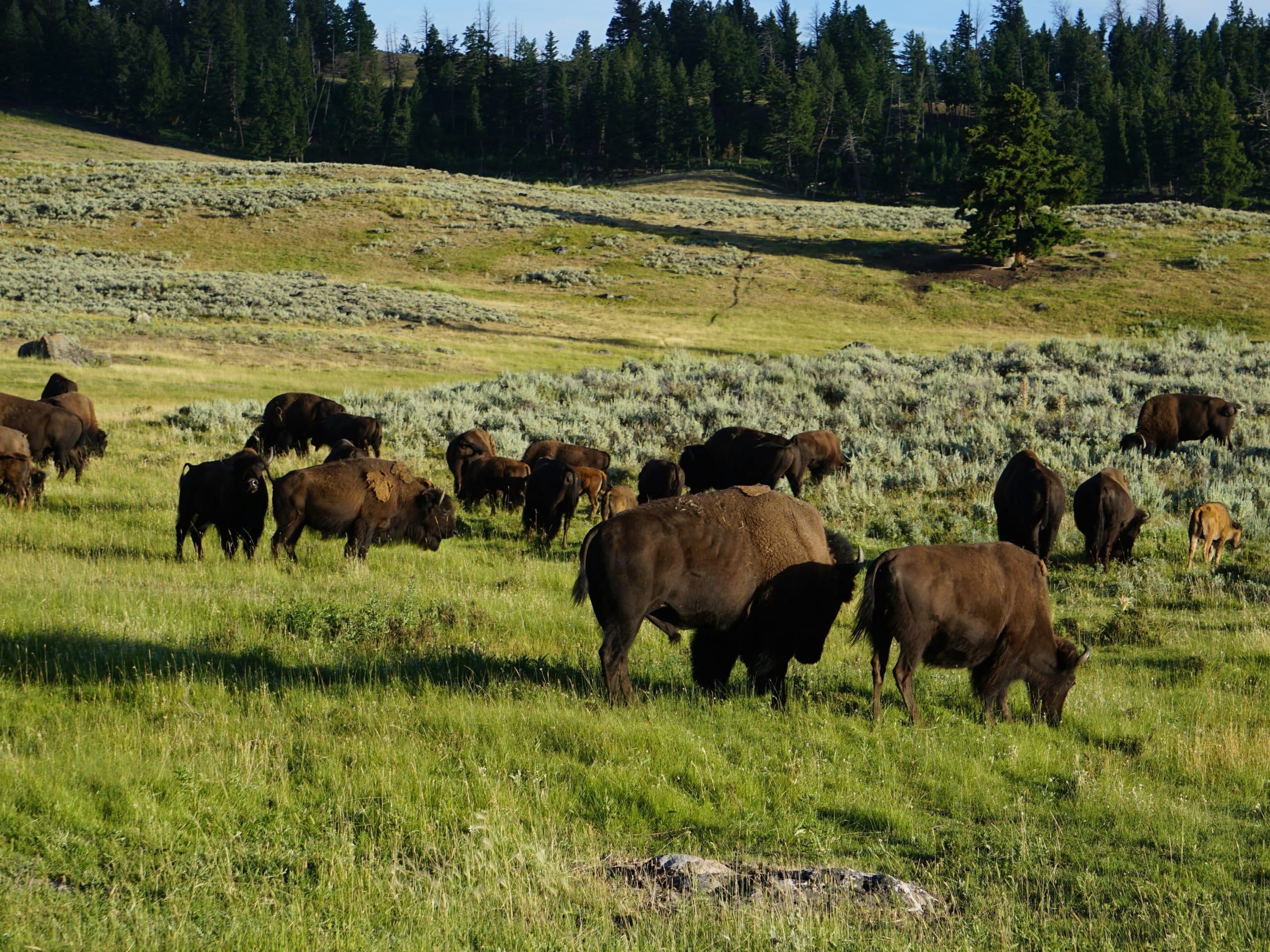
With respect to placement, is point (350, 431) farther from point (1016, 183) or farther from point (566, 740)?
point (1016, 183)

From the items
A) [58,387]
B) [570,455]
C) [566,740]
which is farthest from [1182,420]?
[58,387]

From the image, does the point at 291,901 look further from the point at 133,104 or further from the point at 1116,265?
the point at 133,104

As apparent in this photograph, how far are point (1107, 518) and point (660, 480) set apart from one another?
21.7ft

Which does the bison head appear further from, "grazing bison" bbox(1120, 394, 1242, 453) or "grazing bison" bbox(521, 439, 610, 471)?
"grazing bison" bbox(1120, 394, 1242, 453)

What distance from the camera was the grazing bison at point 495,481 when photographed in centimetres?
1736

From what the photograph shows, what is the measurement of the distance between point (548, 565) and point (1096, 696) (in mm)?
6970

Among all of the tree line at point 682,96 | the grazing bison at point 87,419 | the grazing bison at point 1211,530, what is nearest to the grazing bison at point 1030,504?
the grazing bison at point 1211,530

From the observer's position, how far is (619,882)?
191 inches

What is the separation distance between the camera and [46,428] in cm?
1802

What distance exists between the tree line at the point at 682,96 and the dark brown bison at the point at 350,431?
8699 centimetres

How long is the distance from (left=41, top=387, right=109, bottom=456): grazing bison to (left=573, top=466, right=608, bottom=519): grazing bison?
980 cm

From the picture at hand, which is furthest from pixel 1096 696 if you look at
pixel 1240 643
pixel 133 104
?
pixel 133 104

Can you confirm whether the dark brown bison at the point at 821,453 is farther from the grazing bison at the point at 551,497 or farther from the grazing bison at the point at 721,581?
the grazing bison at the point at 721,581

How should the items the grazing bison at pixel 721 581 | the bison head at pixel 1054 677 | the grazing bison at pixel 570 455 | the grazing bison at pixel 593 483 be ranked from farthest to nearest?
1. the grazing bison at pixel 570 455
2. the grazing bison at pixel 593 483
3. the bison head at pixel 1054 677
4. the grazing bison at pixel 721 581
